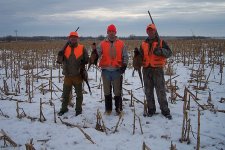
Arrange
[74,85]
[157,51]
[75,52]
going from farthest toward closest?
[74,85], [75,52], [157,51]

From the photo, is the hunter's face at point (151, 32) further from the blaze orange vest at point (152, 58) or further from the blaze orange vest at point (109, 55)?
the blaze orange vest at point (109, 55)

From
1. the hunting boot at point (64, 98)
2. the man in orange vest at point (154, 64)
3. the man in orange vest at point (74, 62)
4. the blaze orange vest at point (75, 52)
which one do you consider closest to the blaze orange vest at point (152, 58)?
the man in orange vest at point (154, 64)

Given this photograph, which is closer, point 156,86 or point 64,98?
point 156,86

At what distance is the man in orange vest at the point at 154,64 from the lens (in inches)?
251

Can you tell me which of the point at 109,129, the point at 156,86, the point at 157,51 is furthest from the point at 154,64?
the point at 109,129

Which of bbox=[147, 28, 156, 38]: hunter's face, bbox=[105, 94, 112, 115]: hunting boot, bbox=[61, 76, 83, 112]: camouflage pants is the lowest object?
bbox=[105, 94, 112, 115]: hunting boot

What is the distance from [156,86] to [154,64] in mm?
529

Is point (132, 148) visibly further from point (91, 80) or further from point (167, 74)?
point (167, 74)

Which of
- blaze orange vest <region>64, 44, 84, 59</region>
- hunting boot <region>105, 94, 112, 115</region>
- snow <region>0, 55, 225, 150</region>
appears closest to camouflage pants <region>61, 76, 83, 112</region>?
snow <region>0, 55, 225, 150</region>

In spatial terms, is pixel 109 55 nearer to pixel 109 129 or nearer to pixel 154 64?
pixel 154 64

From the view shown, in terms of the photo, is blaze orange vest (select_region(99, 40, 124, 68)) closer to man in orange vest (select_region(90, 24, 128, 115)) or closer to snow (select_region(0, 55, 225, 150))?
man in orange vest (select_region(90, 24, 128, 115))

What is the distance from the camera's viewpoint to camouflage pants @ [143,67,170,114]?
6562mm

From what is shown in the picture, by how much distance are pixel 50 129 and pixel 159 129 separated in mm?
2291

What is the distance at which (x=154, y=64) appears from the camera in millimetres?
6520
